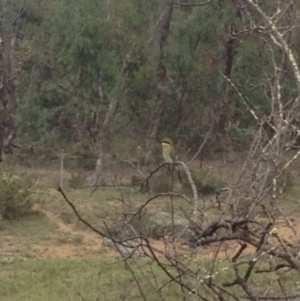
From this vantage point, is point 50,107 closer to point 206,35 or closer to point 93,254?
point 206,35

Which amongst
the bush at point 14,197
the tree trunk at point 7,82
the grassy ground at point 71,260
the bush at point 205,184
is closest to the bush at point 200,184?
the bush at point 205,184

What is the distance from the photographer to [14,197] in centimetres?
1018

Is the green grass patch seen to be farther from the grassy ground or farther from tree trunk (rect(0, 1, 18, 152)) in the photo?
tree trunk (rect(0, 1, 18, 152))

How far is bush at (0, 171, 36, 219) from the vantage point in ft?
32.9

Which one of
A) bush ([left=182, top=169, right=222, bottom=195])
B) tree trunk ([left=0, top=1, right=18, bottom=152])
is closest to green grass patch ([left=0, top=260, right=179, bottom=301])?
bush ([left=182, top=169, right=222, bottom=195])

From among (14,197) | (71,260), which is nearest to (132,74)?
(14,197)

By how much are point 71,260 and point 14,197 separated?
9.33 ft

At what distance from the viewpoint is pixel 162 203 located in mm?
11609

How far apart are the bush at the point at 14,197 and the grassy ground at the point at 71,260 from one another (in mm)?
146

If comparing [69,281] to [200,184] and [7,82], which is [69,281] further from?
[7,82]

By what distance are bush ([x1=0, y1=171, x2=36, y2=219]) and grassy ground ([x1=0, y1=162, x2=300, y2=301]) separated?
146mm

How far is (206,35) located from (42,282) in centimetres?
1006

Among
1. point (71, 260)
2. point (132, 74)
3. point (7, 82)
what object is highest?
point (132, 74)

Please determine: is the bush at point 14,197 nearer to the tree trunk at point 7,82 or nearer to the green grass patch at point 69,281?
the green grass patch at point 69,281
